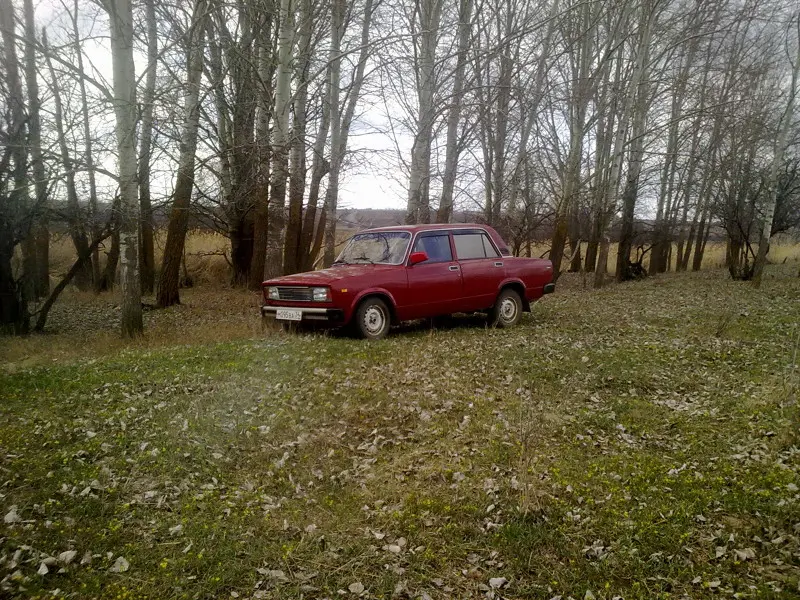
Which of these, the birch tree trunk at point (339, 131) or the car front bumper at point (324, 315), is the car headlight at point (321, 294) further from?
the birch tree trunk at point (339, 131)

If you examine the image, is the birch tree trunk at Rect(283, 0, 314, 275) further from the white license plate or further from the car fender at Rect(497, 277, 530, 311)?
the car fender at Rect(497, 277, 530, 311)

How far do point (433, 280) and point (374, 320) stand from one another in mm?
1287

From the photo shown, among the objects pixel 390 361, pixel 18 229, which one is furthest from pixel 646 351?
pixel 18 229

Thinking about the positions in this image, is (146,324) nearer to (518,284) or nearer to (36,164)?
(36,164)

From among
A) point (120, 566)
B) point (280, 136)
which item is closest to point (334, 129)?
point (280, 136)

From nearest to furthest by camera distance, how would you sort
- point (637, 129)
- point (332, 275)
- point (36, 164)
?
point (332, 275) < point (36, 164) < point (637, 129)

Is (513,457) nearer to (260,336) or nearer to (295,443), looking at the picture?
(295,443)

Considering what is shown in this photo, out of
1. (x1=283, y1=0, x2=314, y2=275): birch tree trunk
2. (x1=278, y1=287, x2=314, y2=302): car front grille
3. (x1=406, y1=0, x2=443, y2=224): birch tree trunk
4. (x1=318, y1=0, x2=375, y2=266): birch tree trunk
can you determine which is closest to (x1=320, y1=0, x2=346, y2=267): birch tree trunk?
(x1=318, y1=0, x2=375, y2=266): birch tree trunk

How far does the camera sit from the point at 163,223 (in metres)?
19.4

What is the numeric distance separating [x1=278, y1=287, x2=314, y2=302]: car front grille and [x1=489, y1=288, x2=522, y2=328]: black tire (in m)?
3.69

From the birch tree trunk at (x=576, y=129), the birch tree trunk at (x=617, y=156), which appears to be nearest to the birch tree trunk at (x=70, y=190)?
the birch tree trunk at (x=576, y=129)

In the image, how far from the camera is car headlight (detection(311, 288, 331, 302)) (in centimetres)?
814

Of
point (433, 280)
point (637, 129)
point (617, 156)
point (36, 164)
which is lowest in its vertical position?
point (433, 280)

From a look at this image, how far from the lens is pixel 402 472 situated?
4.68m
